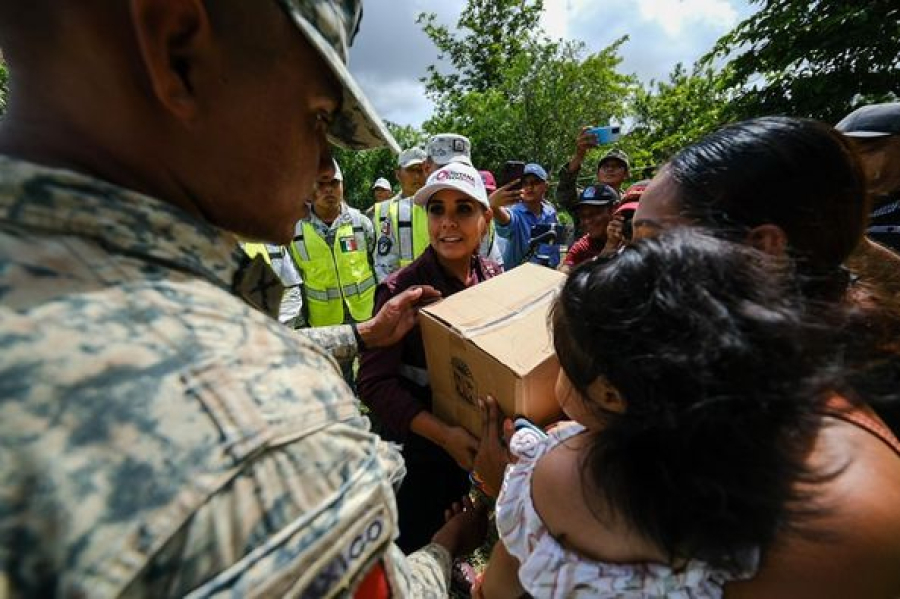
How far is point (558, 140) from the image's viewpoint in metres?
16.1

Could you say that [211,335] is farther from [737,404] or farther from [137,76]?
[737,404]

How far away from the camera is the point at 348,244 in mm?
4301

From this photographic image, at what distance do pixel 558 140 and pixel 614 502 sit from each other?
16.5 metres

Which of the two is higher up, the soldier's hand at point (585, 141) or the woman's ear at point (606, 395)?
the soldier's hand at point (585, 141)

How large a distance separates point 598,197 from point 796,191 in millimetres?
3447

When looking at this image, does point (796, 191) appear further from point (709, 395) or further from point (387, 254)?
point (387, 254)

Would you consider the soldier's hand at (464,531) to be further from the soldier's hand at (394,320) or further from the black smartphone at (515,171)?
the black smartphone at (515,171)

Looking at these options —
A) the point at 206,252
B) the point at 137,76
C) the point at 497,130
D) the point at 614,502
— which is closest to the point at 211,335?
the point at 206,252

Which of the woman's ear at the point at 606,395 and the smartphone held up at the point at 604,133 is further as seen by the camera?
the smartphone held up at the point at 604,133

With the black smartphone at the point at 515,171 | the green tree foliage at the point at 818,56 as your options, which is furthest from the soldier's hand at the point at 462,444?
the green tree foliage at the point at 818,56

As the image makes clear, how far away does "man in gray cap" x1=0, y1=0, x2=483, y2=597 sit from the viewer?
0.43m

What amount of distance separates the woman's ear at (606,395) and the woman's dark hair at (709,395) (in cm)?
6

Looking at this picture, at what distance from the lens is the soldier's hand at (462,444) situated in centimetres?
172

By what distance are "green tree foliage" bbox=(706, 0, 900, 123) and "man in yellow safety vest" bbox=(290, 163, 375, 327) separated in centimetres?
918
